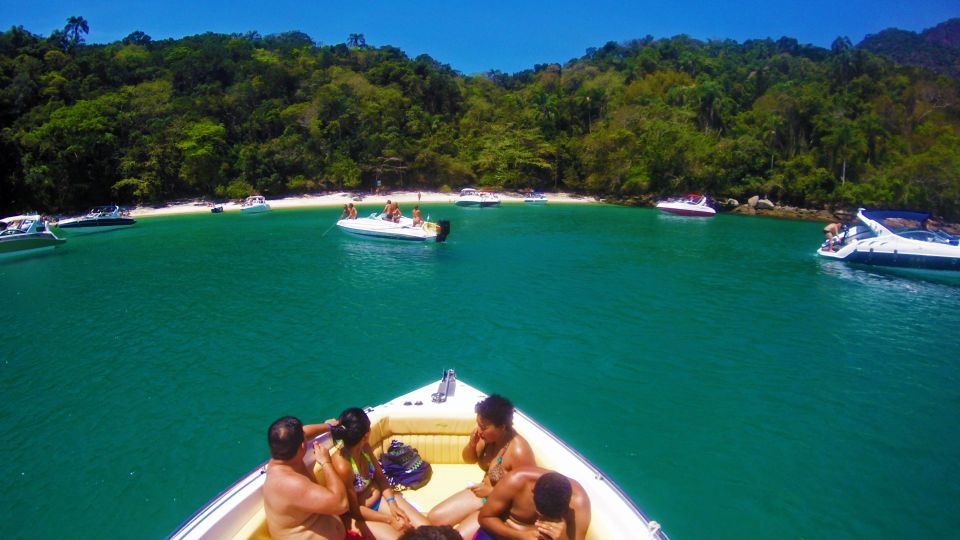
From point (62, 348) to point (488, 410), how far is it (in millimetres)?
13715

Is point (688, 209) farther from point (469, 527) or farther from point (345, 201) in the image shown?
point (469, 527)

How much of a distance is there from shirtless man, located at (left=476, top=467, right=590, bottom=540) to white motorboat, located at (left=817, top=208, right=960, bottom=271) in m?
25.6

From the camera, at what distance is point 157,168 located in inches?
1976

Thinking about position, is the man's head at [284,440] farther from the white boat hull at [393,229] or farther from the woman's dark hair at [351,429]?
the white boat hull at [393,229]

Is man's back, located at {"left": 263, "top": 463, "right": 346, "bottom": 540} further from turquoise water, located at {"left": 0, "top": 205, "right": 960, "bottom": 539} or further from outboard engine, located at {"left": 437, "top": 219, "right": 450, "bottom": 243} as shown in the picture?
outboard engine, located at {"left": 437, "top": 219, "right": 450, "bottom": 243}

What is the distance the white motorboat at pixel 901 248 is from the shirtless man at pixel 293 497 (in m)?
27.2

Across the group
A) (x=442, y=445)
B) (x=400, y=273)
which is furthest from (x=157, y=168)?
(x=442, y=445)

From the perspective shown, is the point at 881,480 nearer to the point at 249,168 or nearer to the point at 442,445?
the point at 442,445

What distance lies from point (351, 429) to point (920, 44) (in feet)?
781

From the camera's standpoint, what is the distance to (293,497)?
12.9 feet

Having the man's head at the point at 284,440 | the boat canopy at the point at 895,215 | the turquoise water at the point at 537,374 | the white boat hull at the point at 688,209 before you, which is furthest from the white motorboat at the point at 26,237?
the white boat hull at the point at 688,209

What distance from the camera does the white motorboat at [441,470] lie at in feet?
14.0

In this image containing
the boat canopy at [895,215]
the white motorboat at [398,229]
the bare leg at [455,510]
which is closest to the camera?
the bare leg at [455,510]

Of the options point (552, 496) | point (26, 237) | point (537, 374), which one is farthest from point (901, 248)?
point (26, 237)
